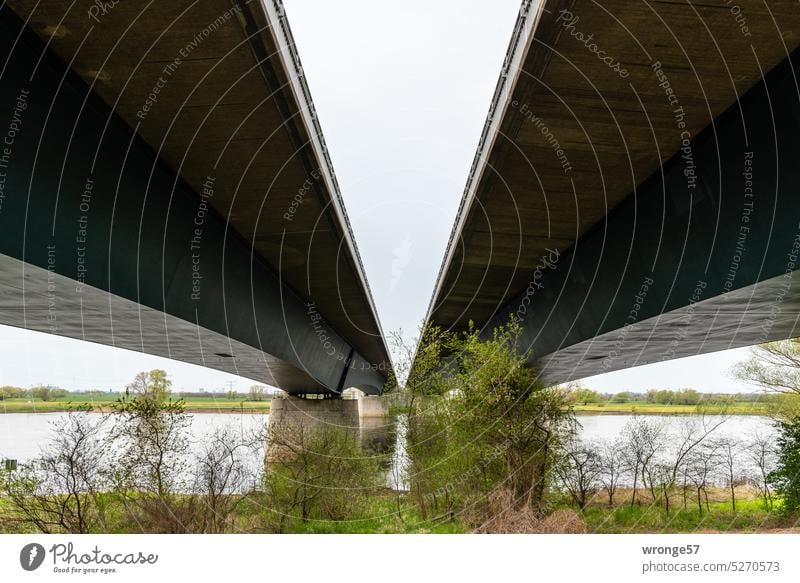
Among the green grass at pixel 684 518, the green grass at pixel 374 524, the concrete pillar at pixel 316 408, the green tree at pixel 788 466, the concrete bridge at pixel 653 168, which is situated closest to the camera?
the concrete bridge at pixel 653 168

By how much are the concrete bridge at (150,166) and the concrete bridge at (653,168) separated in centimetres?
401

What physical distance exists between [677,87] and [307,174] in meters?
7.52

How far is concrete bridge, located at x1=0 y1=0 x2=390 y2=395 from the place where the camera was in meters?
7.71

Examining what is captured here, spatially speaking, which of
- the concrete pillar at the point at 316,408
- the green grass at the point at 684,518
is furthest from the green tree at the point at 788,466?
the concrete pillar at the point at 316,408

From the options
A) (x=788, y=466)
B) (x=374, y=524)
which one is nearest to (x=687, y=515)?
(x=788, y=466)

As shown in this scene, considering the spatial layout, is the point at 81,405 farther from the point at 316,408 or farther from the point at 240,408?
the point at 316,408

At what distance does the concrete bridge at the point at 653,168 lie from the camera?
8164 mm

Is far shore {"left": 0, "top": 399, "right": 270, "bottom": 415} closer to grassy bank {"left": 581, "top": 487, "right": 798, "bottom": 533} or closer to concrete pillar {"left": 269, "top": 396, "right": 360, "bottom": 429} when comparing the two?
grassy bank {"left": 581, "top": 487, "right": 798, "bottom": 533}

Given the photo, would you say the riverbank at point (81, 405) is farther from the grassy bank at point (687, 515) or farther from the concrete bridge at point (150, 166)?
the grassy bank at point (687, 515)

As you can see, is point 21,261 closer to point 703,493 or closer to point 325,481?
point 325,481

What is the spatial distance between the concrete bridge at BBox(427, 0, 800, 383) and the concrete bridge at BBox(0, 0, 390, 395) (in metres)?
4.01

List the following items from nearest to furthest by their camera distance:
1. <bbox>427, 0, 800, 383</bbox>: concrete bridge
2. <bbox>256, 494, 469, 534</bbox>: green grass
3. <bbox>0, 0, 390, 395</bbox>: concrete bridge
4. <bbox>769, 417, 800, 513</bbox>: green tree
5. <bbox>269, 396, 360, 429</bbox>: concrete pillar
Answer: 1. <bbox>0, 0, 390, 395</bbox>: concrete bridge
2. <bbox>427, 0, 800, 383</bbox>: concrete bridge
3. <bbox>769, 417, 800, 513</bbox>: green tree
4. <bbox>256, 494, 469, 534</bbox>: green grass
5. <bbox>269, 396, 360, 429</bbox>: concrete pillar

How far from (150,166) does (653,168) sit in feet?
32.8

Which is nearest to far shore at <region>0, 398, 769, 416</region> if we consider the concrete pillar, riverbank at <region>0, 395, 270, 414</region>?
riverbank at <region>0, 395, 270, 414</region>
